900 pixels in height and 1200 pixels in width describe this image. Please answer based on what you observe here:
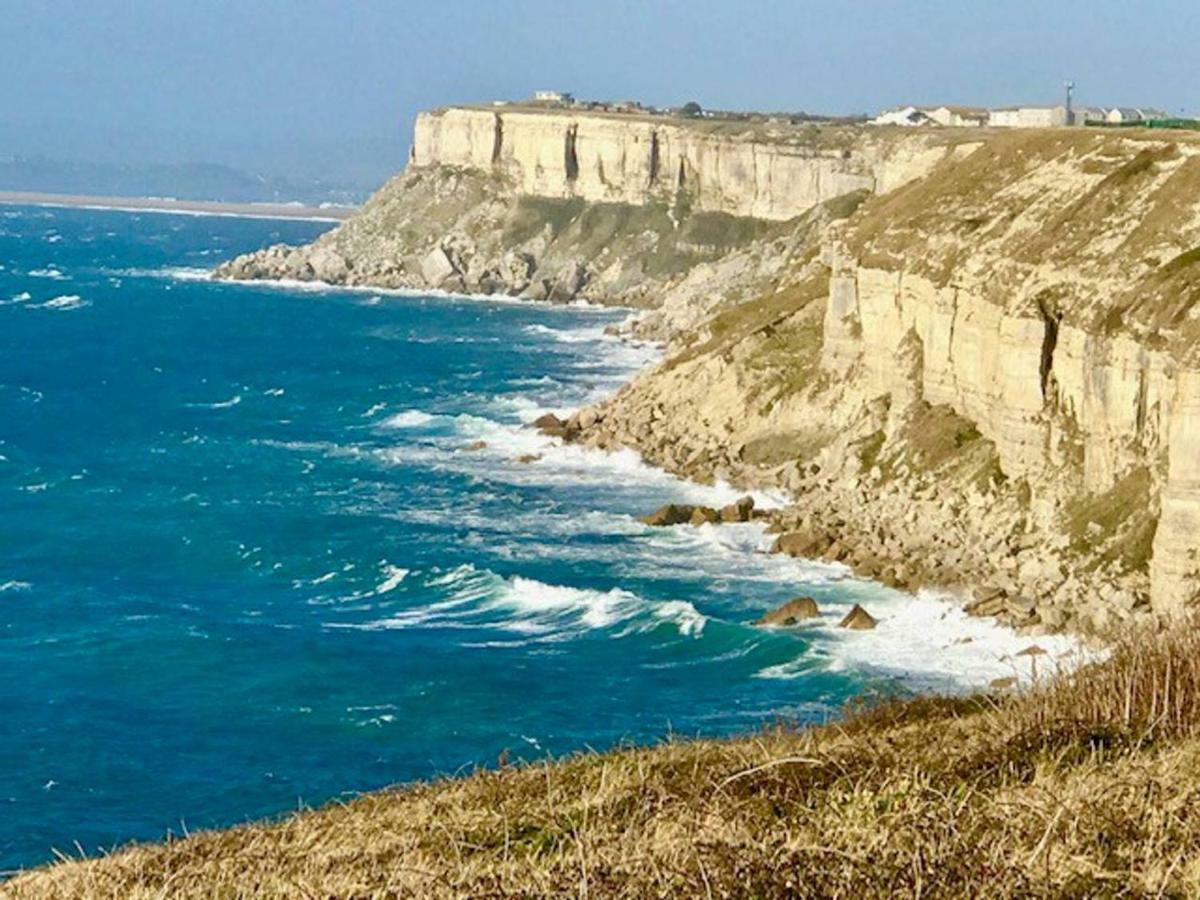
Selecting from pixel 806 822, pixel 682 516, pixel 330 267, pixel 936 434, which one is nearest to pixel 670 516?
pixel 682 516

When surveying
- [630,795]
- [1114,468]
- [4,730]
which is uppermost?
[630,795]

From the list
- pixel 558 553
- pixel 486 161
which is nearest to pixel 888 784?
pixel 558 553

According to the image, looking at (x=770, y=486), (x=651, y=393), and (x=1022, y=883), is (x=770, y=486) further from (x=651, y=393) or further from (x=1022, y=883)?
(x=1022, y=883)

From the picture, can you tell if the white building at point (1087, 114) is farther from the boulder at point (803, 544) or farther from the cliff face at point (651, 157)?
the boulder at point (803, 544)

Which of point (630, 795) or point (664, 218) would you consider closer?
point (630, 795)

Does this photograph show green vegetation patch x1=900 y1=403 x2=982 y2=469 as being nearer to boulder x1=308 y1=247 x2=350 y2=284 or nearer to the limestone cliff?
the limestone cliff

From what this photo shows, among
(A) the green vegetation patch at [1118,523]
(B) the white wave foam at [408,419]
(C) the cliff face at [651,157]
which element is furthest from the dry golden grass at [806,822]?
(C) the cliff face at [651,157]
